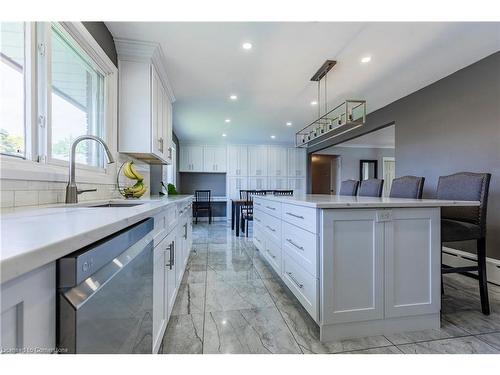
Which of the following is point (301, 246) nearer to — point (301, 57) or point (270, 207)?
point (270, 207)

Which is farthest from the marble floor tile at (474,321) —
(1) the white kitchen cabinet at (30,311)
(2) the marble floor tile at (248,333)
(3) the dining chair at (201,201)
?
(3) the dining chair at (201,201)

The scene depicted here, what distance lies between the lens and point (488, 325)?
5.47 feet

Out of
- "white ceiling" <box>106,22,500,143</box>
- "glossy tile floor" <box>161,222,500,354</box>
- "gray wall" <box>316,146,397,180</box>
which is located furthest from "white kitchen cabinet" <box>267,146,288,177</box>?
"glossy tile floor" <box>161,222,500,354</box>

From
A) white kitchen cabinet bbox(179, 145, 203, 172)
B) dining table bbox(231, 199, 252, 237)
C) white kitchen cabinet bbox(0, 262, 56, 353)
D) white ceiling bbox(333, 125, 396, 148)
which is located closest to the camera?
white kitchen cabinet bbox(0, 262, 56, 353)

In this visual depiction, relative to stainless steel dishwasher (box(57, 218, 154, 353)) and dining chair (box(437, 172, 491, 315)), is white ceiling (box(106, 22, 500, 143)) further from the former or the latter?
stainless steel dishwasher (box(57, 218, 154, 353))

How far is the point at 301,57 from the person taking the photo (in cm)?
259

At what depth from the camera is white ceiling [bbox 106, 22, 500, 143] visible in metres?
2.13

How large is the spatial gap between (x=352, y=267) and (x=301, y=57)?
2209 millimetres

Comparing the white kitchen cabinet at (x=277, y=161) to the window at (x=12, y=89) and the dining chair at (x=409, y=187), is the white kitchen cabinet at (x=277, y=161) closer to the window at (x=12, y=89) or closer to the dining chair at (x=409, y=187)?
the dining chair at (x=409, y=187)

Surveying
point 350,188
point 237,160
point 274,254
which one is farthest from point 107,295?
point 237,160

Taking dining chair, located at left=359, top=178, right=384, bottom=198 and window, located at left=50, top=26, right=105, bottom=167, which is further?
dining chair, located at left=359, top=178, right=384, bottom=198

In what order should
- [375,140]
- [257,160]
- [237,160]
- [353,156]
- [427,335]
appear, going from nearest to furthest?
[427,335] → [375,140] → [237,160] → [257,160] → [353,156]

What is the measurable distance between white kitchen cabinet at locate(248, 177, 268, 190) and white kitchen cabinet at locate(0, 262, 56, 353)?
6.69 m
